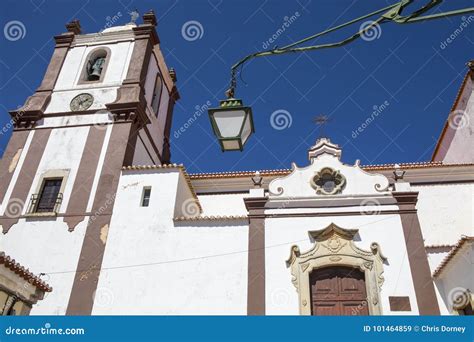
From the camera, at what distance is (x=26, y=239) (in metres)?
14.1

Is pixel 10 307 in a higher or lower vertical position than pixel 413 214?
lower

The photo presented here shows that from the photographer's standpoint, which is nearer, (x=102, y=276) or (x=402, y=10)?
(x=402, y=10)

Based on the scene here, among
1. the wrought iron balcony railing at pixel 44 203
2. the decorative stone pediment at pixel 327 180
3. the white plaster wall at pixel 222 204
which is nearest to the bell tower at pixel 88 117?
the wrought iron balcony railing at pixel 44 203

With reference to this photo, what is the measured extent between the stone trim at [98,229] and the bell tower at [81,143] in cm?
3

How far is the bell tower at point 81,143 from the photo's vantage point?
14.0 m

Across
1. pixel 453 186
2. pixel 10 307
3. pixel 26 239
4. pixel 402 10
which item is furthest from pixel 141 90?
pixel 402 10

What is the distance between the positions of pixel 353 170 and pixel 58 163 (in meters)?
10.7

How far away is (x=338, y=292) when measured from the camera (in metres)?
11.8

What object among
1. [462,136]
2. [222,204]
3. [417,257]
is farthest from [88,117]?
[462,136]

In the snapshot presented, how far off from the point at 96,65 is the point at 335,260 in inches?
546

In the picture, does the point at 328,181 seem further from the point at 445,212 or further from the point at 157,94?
the point at 157,94

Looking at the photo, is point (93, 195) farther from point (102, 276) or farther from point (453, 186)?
point (453, 186)

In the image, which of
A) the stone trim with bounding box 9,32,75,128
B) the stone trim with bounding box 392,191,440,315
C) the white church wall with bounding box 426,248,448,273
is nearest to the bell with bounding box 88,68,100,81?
the stone trim with bounding box 9,32,75,128

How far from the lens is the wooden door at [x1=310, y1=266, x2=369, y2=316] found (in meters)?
11.6
